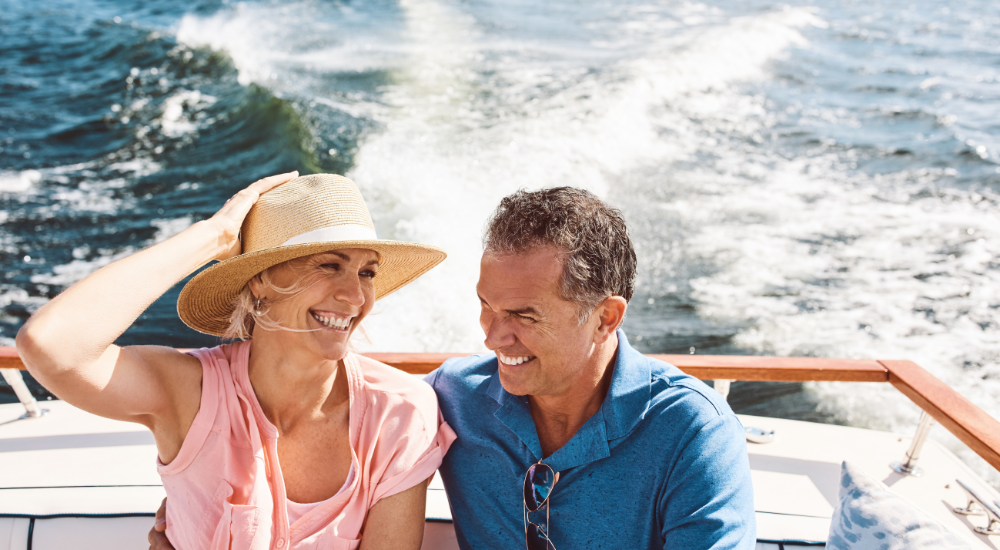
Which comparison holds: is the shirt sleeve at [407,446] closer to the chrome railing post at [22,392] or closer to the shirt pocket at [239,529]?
the shirt pocket at [239,529]

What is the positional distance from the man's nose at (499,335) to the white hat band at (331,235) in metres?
0.36

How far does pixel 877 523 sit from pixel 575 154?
23.7ft

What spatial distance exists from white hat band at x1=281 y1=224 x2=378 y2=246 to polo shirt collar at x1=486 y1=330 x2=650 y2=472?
1.77 ft

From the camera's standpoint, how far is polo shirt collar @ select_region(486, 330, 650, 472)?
1614mm

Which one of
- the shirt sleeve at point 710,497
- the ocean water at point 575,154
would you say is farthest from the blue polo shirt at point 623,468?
the ocean water at point 575,154

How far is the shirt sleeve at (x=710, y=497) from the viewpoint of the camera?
147 cm

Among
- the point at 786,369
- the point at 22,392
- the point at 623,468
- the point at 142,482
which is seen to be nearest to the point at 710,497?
the point at 623,468

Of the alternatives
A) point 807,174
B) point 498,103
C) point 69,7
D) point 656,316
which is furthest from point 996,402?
point 69,7

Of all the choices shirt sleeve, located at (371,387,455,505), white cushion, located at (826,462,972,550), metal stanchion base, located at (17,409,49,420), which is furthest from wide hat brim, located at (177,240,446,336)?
white cushion, located at (826,462,972,550)

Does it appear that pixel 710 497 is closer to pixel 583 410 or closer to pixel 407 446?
pixel 583 410

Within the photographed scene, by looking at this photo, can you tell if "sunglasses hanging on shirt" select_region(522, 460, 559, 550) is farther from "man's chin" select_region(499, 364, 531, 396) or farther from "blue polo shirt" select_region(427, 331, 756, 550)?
"man's chin" select_region(499, 364, 531, 396)

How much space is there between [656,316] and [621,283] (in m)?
4.57

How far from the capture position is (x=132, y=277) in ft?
4.69

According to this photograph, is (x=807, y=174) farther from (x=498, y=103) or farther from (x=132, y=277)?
(x=132, y=277)
